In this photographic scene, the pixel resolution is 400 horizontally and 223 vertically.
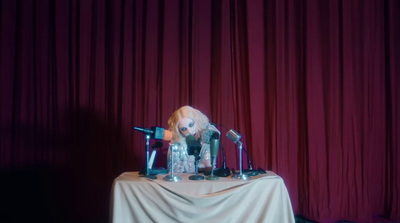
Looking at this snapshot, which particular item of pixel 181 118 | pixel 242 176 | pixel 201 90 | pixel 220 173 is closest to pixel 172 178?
pixel 220 173

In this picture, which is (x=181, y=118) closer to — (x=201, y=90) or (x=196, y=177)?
(x=196, y=177)

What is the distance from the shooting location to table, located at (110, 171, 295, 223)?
6.35 ft

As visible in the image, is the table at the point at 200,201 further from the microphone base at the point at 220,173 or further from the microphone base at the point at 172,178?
the microphone base at the point at 220,173

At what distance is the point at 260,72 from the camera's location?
3.34 metres

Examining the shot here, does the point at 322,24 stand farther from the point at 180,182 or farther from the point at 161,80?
the point at 180,182

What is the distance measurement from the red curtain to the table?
4.13 feet

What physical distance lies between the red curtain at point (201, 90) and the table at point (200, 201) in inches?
49.6

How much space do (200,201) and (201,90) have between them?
165cm

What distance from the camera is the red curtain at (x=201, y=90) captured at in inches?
128

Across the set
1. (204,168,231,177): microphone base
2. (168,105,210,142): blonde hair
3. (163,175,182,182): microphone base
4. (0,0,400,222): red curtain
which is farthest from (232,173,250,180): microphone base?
(0,0,400,222): red curtain

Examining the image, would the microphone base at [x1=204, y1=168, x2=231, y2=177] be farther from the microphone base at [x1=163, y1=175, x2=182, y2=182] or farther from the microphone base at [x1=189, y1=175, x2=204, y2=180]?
the microphone base at [x1=163, y1=175, x2=182, y2=182]

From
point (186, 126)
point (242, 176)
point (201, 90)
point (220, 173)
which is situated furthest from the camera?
point (201, 90)

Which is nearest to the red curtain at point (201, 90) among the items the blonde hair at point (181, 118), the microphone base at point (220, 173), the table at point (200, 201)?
the blonde hair at point (181, 118)

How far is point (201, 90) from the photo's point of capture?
3.35 meters
